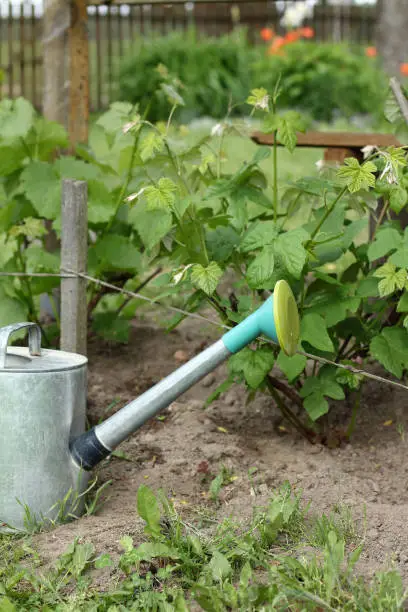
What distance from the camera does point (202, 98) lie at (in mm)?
9125

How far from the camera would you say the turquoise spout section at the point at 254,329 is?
78.7 inches

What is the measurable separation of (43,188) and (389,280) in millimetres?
1127

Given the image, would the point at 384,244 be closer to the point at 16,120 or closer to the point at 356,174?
the point at 356,174

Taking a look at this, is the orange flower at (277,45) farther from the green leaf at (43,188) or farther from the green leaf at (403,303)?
the green leaf at (403,303)

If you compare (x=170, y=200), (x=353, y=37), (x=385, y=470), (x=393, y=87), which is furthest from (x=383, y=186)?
(x=353, y=37)

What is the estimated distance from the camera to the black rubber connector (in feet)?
7.11

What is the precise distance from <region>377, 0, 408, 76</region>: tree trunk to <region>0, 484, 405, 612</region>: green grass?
841 centimetres

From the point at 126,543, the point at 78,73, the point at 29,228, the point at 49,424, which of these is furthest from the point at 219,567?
the point at 78,73

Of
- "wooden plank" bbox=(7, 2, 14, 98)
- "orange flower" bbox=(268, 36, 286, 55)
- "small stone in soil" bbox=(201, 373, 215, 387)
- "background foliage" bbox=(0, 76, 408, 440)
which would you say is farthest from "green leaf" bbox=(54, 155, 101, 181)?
"wooden plank" bbox=(7, 2, 14, 98)

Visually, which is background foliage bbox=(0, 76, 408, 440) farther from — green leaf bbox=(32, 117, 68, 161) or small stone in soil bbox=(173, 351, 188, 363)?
small stone in soil bbox=(173, 351, 188, 363)

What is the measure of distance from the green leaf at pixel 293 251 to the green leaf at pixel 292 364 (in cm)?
25

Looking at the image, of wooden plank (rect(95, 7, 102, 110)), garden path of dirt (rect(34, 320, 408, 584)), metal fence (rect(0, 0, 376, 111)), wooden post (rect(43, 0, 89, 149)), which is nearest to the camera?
garden path of dirt (rect(34, 320, 408, 584))

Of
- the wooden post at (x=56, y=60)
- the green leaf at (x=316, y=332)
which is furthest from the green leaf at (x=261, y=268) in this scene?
the wooden post at (x=56, y=60)

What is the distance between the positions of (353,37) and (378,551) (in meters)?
12.8
